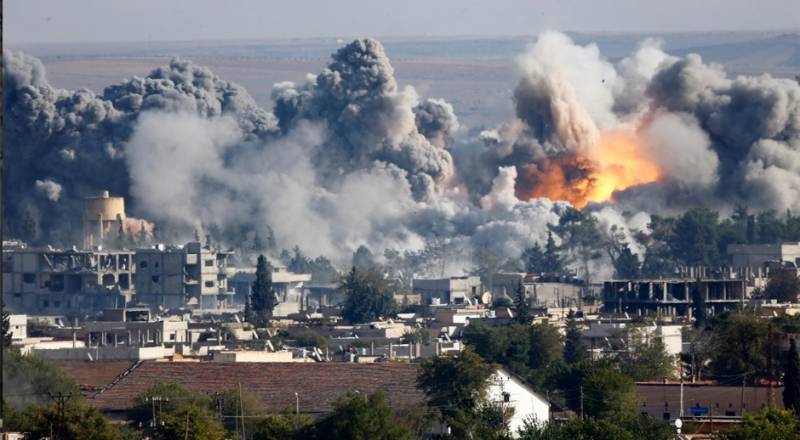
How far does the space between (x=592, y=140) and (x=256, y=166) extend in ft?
93.0

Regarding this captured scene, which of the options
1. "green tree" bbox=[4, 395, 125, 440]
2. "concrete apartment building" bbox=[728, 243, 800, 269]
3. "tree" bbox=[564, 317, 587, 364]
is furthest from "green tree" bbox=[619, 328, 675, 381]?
"concrete apartment building" bbox=[728, 243, 800, 269]

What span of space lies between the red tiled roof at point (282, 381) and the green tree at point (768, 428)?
13.2 metres

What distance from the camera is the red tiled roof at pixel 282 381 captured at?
61125 millimetres

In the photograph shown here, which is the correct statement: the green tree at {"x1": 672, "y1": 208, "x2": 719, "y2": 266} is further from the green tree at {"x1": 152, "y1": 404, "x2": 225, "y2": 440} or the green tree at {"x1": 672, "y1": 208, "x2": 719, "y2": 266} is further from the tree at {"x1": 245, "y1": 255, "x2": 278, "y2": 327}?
the green tree at {"x1": 152, "y1": 404, "x2": 225, "y2": 440}

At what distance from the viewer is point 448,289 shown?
12600 centimetres

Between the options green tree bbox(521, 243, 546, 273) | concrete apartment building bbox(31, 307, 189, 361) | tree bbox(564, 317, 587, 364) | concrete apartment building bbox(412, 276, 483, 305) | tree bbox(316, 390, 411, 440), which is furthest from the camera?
green tree bbox(521, 243, 546, 273)

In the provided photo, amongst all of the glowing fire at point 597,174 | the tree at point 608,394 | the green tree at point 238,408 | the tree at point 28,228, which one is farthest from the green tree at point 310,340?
the tree at point 28,228

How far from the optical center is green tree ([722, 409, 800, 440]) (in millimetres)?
45469

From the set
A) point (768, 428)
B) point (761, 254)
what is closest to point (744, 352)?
point (768, 428)

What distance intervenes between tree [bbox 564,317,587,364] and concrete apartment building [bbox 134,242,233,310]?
4712 centimetres

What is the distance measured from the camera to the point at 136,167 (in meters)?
157

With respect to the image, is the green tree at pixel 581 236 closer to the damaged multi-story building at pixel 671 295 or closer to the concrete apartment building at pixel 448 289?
the concrete apartment building at pixel 448 289

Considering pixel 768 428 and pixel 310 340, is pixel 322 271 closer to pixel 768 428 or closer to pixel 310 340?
pixel 310 340

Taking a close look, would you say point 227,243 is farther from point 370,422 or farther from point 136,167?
point 370,422
